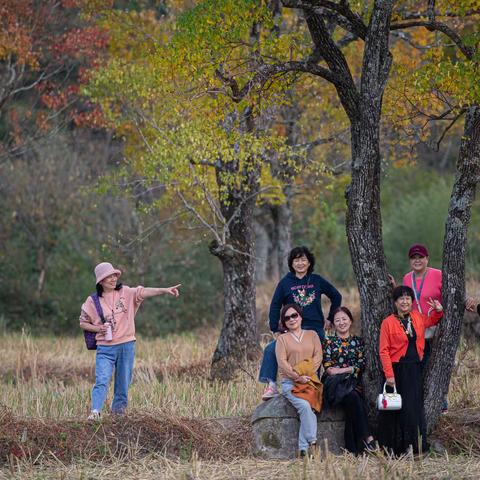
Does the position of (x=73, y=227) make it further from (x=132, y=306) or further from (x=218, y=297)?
(x=132, y=306)

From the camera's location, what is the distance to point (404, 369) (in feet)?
30.5

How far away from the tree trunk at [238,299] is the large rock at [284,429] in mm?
4691

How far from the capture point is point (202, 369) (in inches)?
578

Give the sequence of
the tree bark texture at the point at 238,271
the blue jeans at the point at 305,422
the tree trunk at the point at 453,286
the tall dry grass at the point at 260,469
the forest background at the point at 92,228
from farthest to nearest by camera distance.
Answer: the forest background at the point at 92,228
the tree bark texture at the point at 238,271
the tree trunk at the point at 453,286
the blue jeans at the point at 305,422
the tall dry grass at the point at 260,469

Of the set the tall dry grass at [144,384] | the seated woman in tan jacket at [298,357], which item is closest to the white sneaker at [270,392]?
the seated woman in tan jacket at [298,357]

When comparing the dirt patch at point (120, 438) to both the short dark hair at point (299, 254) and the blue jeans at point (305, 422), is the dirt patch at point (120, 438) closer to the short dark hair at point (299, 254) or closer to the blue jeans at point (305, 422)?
the blue jeans at point (305, 422)

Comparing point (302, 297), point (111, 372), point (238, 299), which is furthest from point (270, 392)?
point (238, 299)

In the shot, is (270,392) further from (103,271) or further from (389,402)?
(103,271)

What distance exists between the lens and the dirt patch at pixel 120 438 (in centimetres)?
922

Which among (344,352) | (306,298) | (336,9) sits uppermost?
(336,9)

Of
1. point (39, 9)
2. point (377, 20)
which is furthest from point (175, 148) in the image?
point (39, 9)

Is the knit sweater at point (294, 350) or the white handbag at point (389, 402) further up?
the knit sweater at point (294, 350)

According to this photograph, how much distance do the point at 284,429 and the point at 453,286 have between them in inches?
86.1

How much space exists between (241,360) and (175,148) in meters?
3.26
